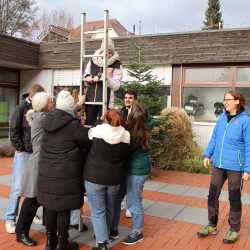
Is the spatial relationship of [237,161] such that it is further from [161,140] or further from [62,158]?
[161,140]

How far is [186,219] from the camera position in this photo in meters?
6.05

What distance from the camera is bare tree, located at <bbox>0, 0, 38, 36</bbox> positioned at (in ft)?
104

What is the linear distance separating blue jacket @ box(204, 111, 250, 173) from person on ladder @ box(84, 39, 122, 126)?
1.63 m

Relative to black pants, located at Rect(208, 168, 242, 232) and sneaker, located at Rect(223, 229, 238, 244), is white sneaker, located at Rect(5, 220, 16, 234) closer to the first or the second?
black pants, located at Rect(208, 168, 242, 232)

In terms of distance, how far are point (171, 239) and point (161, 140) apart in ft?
16.8

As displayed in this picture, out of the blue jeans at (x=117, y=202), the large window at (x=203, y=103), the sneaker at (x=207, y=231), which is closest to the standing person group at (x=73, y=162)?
the blue jeans at (x=117, y=202)

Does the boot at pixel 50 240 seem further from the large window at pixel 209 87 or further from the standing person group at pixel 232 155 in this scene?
the large window at pixel 209 87

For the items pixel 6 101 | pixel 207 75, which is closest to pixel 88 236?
pixel 207 75

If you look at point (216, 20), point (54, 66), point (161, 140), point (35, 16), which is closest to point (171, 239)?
point (161, 140)

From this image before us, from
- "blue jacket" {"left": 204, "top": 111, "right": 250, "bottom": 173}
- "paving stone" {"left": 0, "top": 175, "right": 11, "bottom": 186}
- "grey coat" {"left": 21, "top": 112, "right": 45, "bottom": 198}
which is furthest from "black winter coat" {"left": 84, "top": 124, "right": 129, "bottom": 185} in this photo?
"paving stone" {"left": 0, "top": 175, "right": 11, "bottom": 186}

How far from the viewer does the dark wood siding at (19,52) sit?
1438 cm

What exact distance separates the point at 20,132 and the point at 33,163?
56 centimetres

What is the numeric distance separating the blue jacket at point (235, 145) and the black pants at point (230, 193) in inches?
4.2

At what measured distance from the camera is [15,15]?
106 feet
